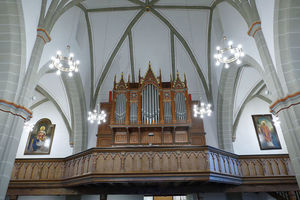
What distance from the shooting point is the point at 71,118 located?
602 inches

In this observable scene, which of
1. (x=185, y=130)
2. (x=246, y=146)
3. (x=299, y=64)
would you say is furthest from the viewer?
(x=246, y=146)

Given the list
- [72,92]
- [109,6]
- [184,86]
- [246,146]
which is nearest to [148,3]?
[109,6]

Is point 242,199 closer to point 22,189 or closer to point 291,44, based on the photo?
point 291,44

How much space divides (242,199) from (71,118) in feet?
38.2

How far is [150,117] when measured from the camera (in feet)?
45.0

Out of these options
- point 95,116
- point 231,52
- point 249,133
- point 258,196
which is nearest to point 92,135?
point 95,116

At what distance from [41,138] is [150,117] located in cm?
890

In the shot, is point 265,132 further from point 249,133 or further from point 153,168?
point 153,168

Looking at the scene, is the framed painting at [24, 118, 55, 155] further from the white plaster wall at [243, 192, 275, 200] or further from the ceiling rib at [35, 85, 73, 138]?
the white plaster wall at [243, 192, 275, 200]

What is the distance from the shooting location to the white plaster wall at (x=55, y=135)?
16.2m

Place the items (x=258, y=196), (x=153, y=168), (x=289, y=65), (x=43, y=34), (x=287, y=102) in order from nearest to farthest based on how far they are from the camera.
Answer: (x=287, y=102) → (x=289, y=65) → (x=153, y=168) → (x=43, y=34) → (x=258, y=196)

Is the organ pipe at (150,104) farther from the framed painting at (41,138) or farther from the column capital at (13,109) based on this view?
the framed painting at (41,138)

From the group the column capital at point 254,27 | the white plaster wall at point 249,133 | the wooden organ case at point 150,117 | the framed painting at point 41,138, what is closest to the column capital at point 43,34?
the wooden organ case at point 150,117

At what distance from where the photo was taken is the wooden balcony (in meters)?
9.05
